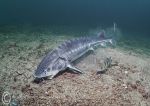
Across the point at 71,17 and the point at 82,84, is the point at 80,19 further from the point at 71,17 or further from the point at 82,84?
the point at 82,84

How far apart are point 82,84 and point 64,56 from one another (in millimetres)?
1685

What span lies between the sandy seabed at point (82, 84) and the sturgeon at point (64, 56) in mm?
324

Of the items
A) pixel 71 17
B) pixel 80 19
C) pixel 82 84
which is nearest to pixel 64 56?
pixel 82 84

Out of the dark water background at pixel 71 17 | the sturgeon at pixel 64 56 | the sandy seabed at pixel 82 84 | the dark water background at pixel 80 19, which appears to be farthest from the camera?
the dark water background at pixel 71 17

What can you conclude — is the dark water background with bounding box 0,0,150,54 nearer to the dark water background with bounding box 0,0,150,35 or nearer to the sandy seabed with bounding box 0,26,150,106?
the dark water background with bounding box 0,0,150,35

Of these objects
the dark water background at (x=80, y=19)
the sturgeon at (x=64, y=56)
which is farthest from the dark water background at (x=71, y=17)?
the sturgeon at (x=64, y=56)

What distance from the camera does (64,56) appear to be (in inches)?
400

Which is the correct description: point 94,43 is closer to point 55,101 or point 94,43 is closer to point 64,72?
point 64,72

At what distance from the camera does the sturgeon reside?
895 cm

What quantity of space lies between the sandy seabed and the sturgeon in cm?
32

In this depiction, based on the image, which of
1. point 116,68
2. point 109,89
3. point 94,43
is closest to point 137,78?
point 116,68

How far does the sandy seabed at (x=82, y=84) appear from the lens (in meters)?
8.15

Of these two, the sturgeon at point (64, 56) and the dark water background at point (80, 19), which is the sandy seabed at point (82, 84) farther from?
the dark water background at point (80, 19)

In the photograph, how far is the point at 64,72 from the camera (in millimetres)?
9961
